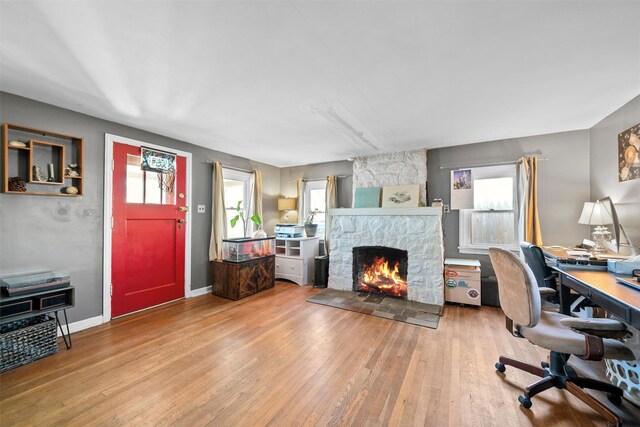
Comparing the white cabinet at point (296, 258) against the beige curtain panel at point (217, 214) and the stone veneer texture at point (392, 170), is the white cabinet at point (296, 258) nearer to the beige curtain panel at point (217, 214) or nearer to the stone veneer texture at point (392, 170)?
the beige curtain panel at point (217, 214)

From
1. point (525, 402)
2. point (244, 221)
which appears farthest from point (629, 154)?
point (244, 221)

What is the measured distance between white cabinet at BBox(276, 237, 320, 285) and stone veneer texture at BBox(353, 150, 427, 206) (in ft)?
4.35

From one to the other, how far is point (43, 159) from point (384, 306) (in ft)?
13.6

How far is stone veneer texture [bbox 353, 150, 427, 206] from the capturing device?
13.1 ft

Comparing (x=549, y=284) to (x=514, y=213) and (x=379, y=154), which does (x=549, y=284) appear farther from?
(x=379, y=154)

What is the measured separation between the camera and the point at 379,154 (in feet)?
14.3

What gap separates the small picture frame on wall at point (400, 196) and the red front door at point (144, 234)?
3.16 metres

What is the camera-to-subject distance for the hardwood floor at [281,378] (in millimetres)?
1515

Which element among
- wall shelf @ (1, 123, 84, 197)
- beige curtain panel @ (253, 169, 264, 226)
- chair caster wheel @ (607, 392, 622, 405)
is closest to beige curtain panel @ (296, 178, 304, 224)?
beige curtain panel @ (253, 169, 264, 226)

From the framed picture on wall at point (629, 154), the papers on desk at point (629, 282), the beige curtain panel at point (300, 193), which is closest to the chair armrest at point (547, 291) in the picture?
the papers on desk at point (629, 282)

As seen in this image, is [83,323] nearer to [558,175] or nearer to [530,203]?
[530,203]

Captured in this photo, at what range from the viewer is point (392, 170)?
425cm

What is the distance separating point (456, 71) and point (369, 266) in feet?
10.1

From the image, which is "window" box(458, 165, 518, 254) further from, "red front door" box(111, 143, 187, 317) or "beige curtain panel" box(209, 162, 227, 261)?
"red front door" box(111, 143, 187, 317)
